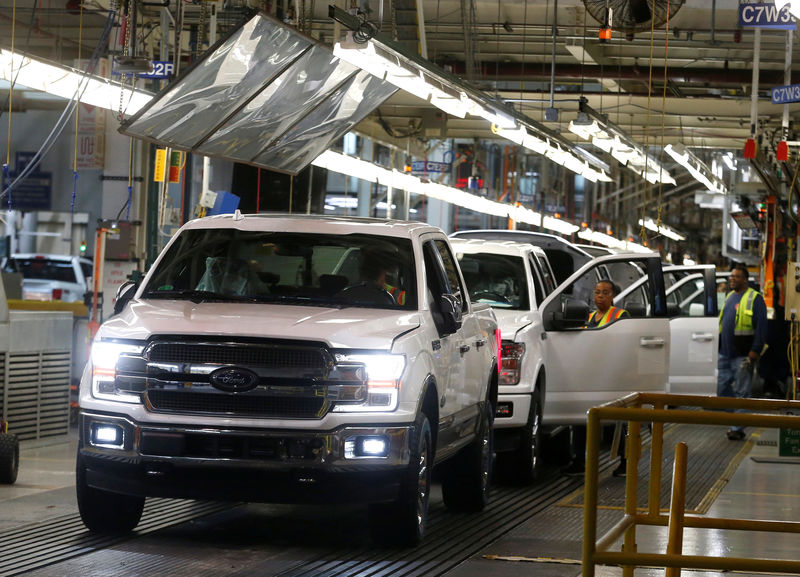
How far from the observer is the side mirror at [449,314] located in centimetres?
834

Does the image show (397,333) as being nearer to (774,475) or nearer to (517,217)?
(774,475)

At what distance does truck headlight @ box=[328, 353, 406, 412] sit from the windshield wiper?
3.43 ft

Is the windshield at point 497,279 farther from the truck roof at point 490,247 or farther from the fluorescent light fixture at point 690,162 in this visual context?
the fluorescent light fixture at point 690,162

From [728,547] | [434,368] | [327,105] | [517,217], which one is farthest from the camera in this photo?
[517,217]

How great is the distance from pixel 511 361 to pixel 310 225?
9.81ft

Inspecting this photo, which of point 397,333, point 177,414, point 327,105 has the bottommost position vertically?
point 177,414

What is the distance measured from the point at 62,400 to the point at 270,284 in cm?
540

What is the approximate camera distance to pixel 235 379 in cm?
725

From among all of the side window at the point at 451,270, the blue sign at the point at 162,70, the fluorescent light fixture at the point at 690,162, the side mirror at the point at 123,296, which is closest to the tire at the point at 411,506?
the side window at the point at 451,270

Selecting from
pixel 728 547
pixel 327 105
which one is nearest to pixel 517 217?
pixel 327 105

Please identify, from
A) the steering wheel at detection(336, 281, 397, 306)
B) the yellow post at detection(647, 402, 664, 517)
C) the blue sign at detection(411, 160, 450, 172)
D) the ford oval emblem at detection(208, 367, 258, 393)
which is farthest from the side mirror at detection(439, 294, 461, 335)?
the blue sign at detection(411, 160, 450, 172)

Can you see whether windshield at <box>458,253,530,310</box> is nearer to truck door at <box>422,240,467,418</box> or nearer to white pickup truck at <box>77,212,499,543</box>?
truck door at <box>422,240,467,418</box>

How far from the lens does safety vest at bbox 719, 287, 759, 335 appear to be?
15789 millimetres

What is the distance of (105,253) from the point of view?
57.5 ft
